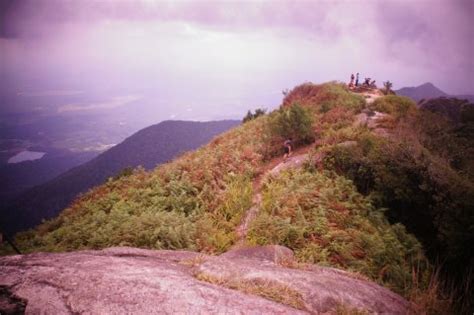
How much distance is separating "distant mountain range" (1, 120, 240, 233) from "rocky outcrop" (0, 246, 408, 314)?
61786mm

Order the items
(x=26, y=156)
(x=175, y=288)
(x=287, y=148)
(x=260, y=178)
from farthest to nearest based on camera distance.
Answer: (x=26, y=156) → (x=287, y=148) → (x=260, y=178) → (x=175, y=288)

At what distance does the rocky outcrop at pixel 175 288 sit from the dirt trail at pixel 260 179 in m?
4.11

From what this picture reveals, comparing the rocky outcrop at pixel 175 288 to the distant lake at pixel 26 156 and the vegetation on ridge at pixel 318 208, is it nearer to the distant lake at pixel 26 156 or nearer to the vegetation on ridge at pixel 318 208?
the vegetation on ridge at pixel 318 208

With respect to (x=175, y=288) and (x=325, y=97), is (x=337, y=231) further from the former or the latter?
(x=325, y=97)

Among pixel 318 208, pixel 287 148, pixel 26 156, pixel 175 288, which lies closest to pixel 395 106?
pixel 287 148

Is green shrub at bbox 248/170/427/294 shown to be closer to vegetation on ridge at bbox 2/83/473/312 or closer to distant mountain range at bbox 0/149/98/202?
vegetation on ridge at bbox 2/83/473/312

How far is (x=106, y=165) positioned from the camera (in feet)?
377

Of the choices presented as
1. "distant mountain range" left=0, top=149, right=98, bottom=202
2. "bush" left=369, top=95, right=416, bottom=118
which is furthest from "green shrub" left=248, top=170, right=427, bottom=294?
"distant mountain range" left=0, top=149, right=98, bottom=202

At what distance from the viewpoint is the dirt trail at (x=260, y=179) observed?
10.1m

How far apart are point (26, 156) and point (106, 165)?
328 ft

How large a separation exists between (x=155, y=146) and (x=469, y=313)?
13045 centimetres

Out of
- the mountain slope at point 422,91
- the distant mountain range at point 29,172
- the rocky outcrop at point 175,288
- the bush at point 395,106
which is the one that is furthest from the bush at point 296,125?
the mountain slope at point 422,91

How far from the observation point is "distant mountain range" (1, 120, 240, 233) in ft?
277

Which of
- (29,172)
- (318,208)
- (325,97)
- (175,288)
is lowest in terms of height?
(29,172)
